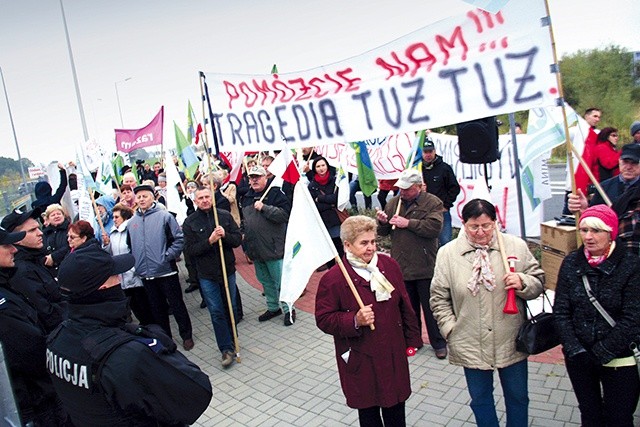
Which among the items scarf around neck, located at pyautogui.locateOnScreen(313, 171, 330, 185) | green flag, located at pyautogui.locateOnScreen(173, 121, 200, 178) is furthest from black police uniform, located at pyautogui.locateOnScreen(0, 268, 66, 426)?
scarf around neck, located at pyautogui.locateOnScreen(313, 171, 330, 185)

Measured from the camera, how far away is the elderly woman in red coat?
10.3ft

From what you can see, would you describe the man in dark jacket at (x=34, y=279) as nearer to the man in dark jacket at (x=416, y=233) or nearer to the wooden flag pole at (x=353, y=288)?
the wooden flag pole at (x=353, y=288)

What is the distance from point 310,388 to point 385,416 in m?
1.77

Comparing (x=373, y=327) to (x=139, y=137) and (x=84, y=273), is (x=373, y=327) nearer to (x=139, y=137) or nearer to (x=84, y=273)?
(x=84, y=273)

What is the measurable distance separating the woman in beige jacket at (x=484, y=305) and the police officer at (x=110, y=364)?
1.82 metres

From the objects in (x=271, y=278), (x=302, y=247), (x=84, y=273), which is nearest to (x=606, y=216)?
(x=302, y=247)

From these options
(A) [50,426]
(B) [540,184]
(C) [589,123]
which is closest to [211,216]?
(A) [50,426]

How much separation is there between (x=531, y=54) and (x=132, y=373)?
2.75m

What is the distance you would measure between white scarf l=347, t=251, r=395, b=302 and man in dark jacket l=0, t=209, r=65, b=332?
2.22 m

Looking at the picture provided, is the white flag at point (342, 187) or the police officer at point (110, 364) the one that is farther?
the white flag at point (342, 187)

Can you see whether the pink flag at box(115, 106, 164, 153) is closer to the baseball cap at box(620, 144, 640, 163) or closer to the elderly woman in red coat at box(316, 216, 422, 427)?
the elderly woman in red coat at box(316, 216, 422, 427)

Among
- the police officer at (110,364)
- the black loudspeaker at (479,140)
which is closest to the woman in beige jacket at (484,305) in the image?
the black loudspeaker at (479,140)

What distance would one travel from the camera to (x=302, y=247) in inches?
144

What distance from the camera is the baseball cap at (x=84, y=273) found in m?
2.22
